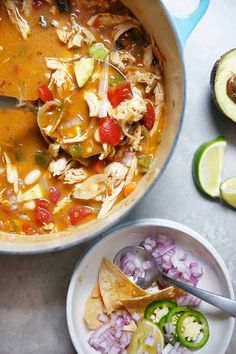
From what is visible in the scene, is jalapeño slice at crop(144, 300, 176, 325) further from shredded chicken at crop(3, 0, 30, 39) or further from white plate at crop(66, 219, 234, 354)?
shredded chicken at crop(3, 0, 30, 39)

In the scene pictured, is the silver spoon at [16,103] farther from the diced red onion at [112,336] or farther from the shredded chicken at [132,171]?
the diced red onion at [112,336]

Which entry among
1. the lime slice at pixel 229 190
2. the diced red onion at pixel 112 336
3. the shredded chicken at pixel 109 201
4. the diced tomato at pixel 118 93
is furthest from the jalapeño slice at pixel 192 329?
the diced tomato at pixel 118 93

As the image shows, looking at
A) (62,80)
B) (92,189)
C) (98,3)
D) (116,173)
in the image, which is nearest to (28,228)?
(92,189)

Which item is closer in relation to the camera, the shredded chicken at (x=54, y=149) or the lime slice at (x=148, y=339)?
the shredded chicken at (x=54, y=149)

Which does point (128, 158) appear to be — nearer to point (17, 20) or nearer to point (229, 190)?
point (229, 190)

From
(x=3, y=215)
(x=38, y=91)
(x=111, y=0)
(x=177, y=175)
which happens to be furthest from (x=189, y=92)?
(x=3, y=215)

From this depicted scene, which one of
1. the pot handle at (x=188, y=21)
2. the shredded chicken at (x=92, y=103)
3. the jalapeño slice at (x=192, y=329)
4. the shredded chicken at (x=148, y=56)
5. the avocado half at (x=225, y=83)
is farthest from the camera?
the jalapeño slice at (x=192, y=329)
